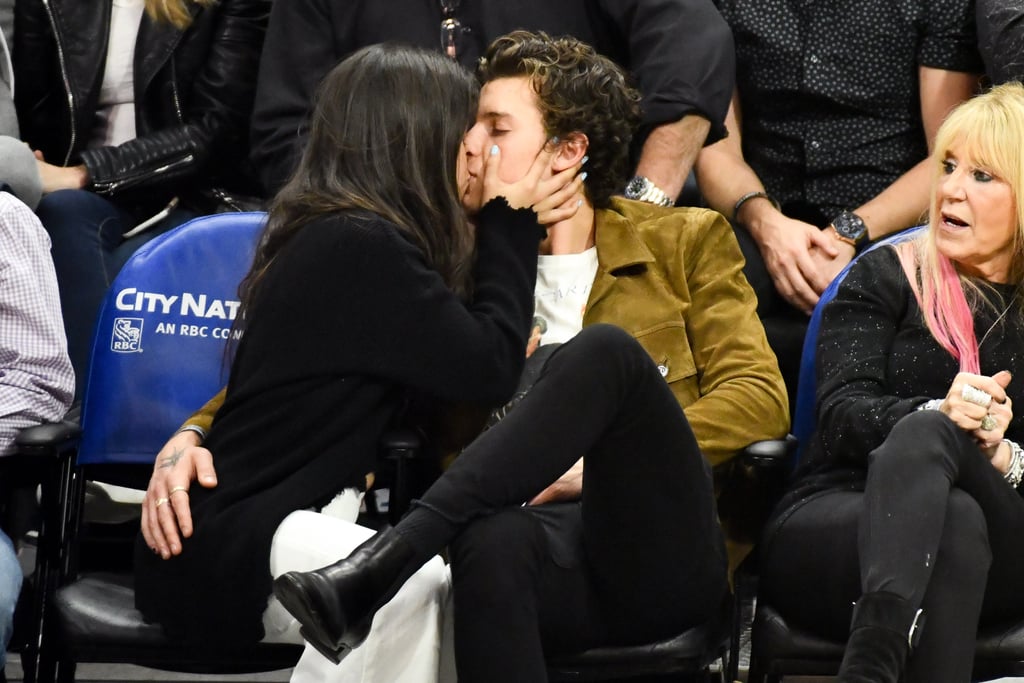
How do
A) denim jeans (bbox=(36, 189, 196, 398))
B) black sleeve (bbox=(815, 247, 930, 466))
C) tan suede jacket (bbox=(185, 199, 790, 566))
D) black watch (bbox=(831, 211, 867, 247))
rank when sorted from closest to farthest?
black sleeve (bbox=(815, 247, 930, 466)) < tan suede jacket (bbox=(185, 199, 790, 566)) < denim jeans (bbox=(36, 189, 196, 398)) < black watch (bbox=(831, 211, 867, 247))

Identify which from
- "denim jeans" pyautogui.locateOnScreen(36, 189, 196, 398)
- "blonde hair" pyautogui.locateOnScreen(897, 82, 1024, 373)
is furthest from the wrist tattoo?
"blonde hair" pyautogui.locateOnScreen(897, 82, 1024, 373)

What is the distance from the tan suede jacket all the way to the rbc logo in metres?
0.23

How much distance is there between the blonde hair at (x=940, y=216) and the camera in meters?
2.70

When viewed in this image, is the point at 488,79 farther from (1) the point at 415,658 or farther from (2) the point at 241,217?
(1) the point at 415,658

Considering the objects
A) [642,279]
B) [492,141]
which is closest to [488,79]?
[492,141]

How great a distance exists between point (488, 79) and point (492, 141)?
16 centimetres

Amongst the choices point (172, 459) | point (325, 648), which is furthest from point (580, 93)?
point (325, 648)

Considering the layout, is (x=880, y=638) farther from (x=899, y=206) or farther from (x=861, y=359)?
(x=899, y=206)

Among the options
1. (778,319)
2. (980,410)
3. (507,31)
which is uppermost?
(507,31)

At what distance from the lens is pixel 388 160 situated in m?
2.48

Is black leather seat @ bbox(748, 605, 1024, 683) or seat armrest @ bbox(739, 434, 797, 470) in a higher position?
seat armrest @ bbox(739, 434, 797, 470)

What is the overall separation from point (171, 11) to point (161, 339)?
1200 mm

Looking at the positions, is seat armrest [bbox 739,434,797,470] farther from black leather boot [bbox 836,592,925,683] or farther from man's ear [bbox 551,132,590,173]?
man's ear [bbox 551,132,590,173]

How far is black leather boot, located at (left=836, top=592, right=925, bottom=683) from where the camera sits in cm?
208
